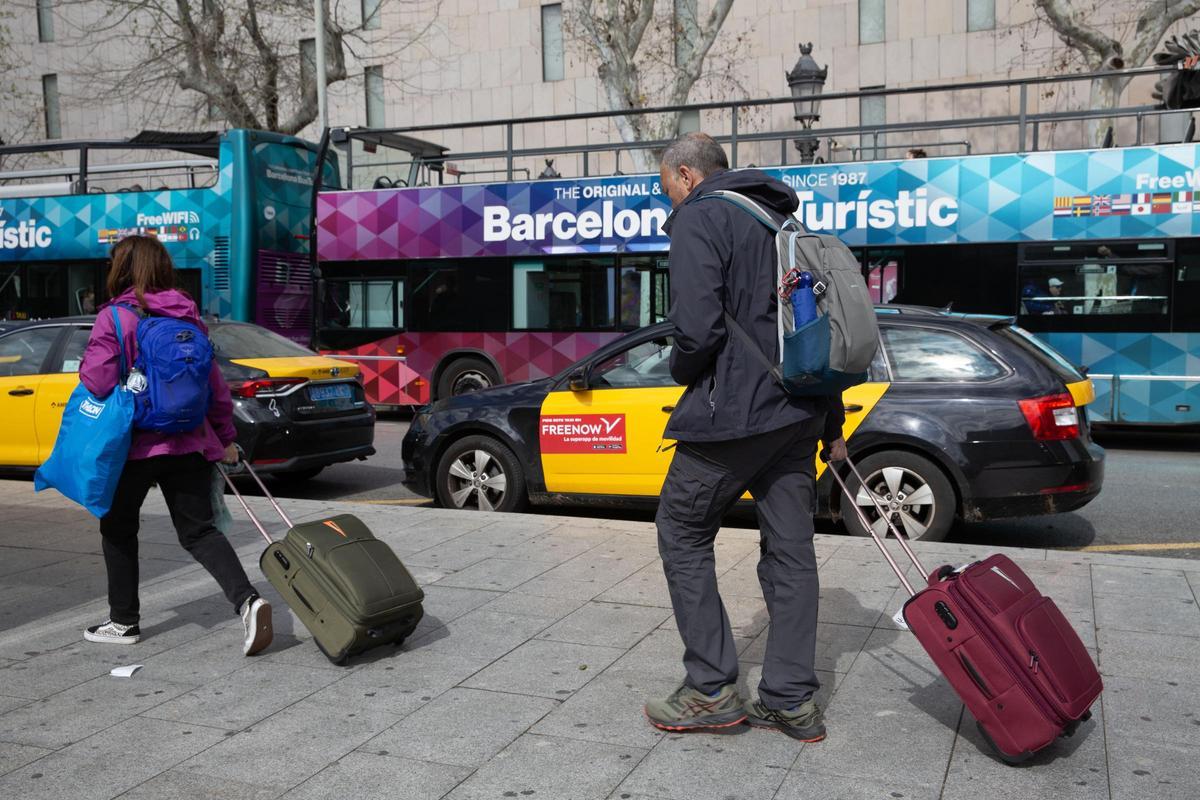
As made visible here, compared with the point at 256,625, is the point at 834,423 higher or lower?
higher

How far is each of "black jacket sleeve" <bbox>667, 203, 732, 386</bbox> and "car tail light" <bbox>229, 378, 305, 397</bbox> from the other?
6.28 metres

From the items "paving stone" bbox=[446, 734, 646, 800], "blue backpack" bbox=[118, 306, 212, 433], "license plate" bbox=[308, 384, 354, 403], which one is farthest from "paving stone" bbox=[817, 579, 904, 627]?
"license plate" bbox=[308, 384, 354, 403]

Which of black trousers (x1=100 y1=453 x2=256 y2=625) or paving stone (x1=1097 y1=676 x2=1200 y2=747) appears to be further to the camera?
black trousers (x1=100 y1=453 x2=256 y2=625)

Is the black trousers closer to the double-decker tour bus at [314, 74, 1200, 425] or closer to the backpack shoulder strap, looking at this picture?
the backpack shoulder strap

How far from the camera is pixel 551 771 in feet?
11.3

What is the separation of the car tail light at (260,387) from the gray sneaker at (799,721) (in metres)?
6.39

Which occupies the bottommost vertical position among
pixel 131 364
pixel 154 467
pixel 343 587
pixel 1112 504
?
pixel 1112 504

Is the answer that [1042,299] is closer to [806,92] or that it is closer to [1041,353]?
[806,92]

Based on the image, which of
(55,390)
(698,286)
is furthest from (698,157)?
(55,390)

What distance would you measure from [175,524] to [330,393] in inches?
199

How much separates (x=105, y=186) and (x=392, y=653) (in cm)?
1533

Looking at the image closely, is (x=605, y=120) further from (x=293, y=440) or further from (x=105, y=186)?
(x=293, y=440)

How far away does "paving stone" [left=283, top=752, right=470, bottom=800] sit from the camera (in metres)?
3.29

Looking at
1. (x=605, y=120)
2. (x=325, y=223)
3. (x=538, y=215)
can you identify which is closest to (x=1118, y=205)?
(x=538, y=215)
